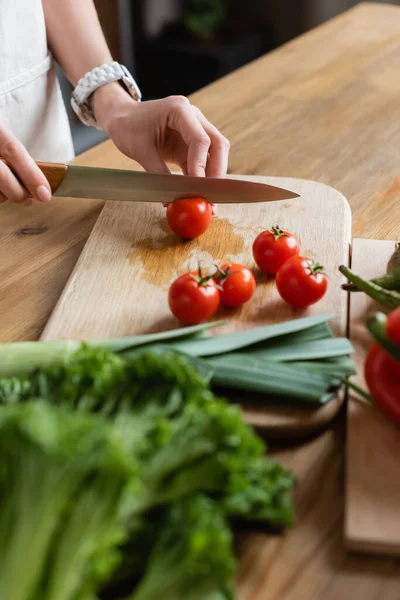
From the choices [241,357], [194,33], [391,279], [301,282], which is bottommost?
[194,33]

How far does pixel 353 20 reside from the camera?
3.47 m

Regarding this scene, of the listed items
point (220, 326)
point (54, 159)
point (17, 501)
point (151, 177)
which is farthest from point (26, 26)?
point (17, 501)

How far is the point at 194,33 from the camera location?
5.81 metres

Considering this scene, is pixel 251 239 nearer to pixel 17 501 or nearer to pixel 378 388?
pixel 378 388

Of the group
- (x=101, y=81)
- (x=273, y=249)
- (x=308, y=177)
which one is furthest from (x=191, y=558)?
(x=101, y=81)

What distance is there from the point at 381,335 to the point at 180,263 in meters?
0.69

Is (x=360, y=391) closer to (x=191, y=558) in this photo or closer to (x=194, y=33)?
(x=191, y=558)

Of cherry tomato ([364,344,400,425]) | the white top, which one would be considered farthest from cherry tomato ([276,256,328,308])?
the white top

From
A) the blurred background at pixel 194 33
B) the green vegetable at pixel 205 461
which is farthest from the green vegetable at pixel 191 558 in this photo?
the blurred background at pixel 194 33

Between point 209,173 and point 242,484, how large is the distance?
1248 millimetres

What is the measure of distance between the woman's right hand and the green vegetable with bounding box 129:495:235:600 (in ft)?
3.65

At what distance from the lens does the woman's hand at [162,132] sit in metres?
2.00

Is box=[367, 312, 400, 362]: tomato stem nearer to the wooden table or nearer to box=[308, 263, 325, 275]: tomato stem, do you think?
the wooden table

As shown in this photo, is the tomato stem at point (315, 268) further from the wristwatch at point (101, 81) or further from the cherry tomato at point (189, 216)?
the wristwatch at point (101, 81)
